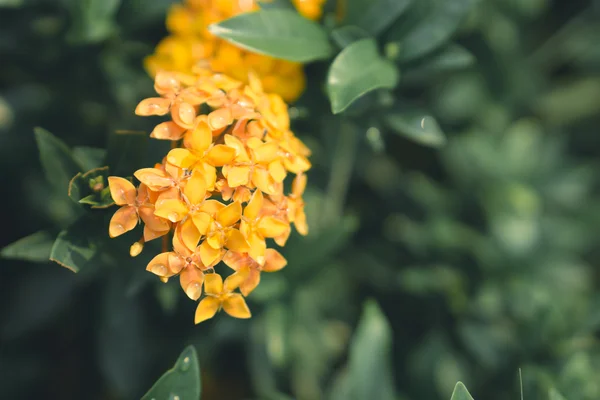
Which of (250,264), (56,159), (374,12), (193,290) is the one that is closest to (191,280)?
(193,290)

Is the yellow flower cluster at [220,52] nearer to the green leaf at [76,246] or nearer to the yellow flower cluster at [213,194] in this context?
the yellow flower cluster at [213,194]

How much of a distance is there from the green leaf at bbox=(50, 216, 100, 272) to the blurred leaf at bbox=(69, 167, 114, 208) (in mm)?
66

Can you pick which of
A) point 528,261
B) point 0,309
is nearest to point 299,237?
point 528,261

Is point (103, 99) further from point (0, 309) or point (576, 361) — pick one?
point (576, 361)

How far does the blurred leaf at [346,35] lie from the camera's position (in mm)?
1427


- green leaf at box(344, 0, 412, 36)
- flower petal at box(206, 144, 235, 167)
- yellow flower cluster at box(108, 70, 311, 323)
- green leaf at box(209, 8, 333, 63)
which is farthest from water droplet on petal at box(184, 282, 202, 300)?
green leaf at box(344, 0, 412, 36)

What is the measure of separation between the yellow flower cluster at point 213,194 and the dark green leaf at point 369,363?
1.67 feet

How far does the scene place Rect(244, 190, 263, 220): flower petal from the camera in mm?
1134

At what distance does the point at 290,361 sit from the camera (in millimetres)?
1951

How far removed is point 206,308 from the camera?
1.18 m

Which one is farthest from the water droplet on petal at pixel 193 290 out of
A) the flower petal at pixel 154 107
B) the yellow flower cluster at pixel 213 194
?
the flower petal at pixel 154 107

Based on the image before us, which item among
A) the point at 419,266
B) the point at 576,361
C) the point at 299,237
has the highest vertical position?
the point at 299,237

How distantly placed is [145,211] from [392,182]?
137 cm

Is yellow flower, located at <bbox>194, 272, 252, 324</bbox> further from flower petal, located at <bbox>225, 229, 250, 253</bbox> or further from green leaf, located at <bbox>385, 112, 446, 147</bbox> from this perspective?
green leaf, located at <bbox>385, 112, 446, 147</bbox>
